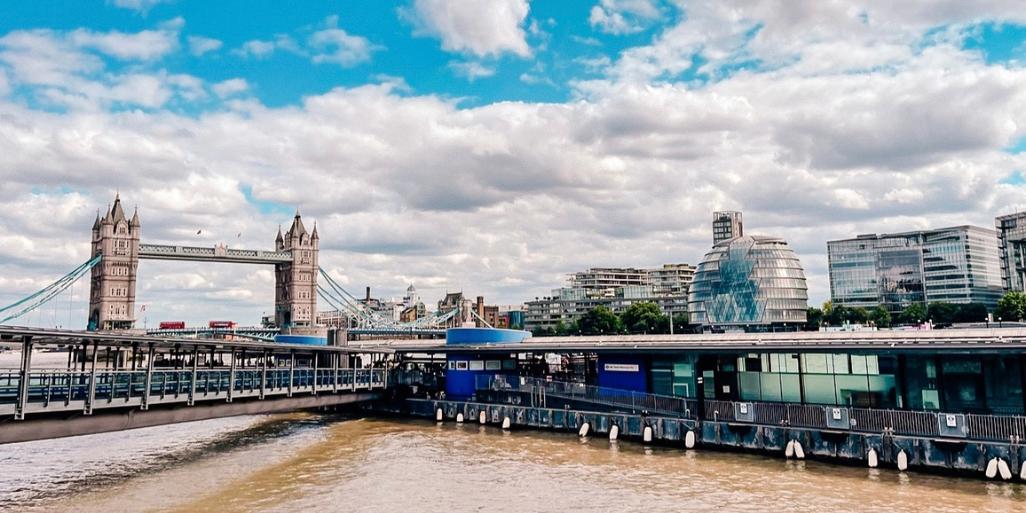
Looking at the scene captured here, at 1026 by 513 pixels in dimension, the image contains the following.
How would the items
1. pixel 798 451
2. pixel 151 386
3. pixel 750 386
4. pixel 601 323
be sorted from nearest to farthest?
pixel 798 451 → pixel 151 386 → pixel 750 386 → pixel 601 323

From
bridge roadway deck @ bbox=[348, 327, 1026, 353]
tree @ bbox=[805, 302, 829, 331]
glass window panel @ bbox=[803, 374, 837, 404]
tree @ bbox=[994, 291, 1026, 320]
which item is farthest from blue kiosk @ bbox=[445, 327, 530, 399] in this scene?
tree @ bbox=[805, 302, 829, 331]

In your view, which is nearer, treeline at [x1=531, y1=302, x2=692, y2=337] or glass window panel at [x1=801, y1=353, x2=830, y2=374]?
glass window panel at [x1=801, y1=353, x2=830, y2=374]

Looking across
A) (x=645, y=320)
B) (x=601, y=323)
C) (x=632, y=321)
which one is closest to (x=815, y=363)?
(x=645, y=320)

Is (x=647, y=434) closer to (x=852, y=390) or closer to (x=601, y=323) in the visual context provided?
(x=852, y=390)

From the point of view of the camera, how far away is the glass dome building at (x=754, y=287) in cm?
13925

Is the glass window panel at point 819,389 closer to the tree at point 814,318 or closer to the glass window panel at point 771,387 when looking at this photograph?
the glass window panel at point 771,387

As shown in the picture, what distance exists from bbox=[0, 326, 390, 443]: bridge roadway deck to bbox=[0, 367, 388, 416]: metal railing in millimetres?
46

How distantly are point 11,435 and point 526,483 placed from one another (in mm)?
22308

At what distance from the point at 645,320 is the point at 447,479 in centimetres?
13317

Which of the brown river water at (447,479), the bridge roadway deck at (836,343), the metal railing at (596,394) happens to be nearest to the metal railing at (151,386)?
the brown river water at (447,479)

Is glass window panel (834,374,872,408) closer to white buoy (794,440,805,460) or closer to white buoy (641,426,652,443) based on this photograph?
white buoy (794,440,805,460)

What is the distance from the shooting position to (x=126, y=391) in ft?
119

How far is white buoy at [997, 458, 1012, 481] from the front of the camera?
3138 cm

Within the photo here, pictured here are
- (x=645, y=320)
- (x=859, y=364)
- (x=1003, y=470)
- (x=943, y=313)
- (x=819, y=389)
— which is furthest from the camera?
(x=645, y=320)
